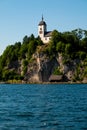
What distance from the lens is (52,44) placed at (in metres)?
176

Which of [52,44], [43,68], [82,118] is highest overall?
[52,44]

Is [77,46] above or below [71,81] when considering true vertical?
above

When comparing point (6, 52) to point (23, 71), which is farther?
point (6, 52)

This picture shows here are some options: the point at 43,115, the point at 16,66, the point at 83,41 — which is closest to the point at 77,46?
the point at 83,41

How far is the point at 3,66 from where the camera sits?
192 meters

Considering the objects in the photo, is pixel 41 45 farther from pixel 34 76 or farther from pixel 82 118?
pixel 82 118

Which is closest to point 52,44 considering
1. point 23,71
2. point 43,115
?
point 23,71

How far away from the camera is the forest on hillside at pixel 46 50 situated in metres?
172

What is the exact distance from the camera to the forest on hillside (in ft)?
563

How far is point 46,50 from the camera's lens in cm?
17525

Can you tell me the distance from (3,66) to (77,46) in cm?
4105

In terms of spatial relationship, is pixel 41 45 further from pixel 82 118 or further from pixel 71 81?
pixel 82 118

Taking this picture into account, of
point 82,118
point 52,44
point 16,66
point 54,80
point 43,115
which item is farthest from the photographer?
point 16,66

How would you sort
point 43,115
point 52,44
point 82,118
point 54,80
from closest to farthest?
point 82,118, point 43,115, point 54,80, point 52,44
